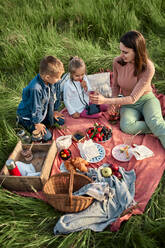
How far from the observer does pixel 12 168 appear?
2154 millimetres

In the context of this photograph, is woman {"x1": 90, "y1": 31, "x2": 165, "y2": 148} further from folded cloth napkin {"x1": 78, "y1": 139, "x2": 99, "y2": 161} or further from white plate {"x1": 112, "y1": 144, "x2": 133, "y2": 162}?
folded cloth napkin {"x1": 78, "y1": 139, "x2": 99, "y2": 161}

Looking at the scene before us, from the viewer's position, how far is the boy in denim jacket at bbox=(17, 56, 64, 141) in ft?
8.46

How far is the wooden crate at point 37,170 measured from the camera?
2193 millimetres

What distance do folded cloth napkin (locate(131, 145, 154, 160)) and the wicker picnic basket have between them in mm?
729

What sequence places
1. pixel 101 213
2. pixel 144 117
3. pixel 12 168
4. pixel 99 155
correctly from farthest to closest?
pixel 144 117 → pixel 99 155 → pixel 12 168 → pixel 101 213

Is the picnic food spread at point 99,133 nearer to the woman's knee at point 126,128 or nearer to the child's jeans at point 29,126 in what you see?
the woman's knee at point 126,128

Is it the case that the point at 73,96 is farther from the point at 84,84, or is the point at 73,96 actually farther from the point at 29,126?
the point at 29,126

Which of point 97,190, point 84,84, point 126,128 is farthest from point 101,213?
point 84,84

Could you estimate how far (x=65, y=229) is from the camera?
75.3 inches

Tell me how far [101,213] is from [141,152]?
0.92 meters

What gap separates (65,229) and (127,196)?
71 cm

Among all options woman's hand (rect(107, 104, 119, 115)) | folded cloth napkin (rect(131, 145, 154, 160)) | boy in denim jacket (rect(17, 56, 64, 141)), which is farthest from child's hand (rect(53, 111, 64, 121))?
folded cloth napkin (rect(131, 145, 154, 160))

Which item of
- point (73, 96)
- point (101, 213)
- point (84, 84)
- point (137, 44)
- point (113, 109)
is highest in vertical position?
point (137, 44)

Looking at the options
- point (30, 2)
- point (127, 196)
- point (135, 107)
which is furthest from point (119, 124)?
point (30, 2)
